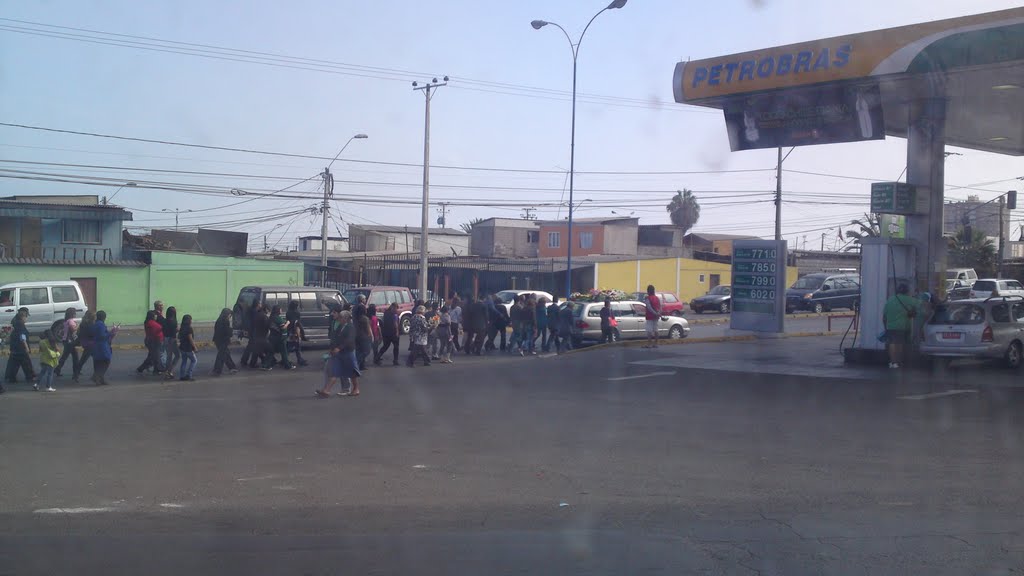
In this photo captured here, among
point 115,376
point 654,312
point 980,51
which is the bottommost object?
point 115,376

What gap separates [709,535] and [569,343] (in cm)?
1786

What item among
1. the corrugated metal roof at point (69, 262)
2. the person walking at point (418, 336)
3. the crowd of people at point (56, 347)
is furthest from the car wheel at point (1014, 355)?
the corrugated metal roof at point (69, 262)

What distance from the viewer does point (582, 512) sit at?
25.8ft

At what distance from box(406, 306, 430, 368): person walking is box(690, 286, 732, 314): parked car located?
27.9 m

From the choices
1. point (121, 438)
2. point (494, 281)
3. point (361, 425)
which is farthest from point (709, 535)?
point (494, 281)

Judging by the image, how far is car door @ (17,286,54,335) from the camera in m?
26.2

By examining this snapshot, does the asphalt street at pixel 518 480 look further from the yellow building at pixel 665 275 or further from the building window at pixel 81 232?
the yellow building at pixel 665 275

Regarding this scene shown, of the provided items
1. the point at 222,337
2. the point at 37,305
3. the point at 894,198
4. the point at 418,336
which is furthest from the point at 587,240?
the point at 222,337

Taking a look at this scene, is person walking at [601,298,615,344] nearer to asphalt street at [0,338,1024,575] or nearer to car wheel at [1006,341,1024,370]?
asphalt street at [0,338,1024,575]

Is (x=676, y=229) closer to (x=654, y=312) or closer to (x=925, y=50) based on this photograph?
(x=654, y=312)

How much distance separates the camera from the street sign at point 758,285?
2577cm

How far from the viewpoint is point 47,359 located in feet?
51.6

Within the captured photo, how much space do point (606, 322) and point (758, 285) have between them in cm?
499

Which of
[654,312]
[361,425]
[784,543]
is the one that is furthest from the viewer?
[654,312]
